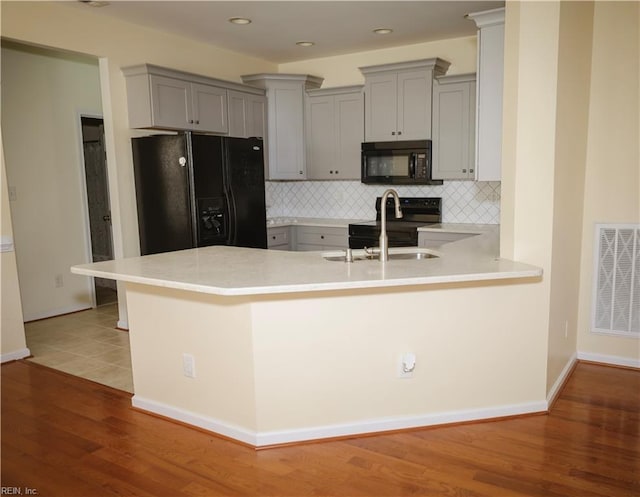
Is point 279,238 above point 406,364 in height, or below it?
above

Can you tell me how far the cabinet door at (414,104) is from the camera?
4.88 meters

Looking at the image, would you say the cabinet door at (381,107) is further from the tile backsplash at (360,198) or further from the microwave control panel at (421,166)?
the tile backsplash at (360,198)

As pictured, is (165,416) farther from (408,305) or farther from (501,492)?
(501,492)

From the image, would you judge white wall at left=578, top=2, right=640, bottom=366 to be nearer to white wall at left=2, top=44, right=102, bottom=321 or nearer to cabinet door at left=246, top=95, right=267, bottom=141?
cabinet door at left=246, top=95, right=267, bottom=141

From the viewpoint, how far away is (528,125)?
8.93ft

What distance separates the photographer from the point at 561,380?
3221 millimetres

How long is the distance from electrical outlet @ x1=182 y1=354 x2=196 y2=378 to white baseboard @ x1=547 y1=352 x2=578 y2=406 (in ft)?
6.44

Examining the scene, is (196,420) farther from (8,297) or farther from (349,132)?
(349,132)

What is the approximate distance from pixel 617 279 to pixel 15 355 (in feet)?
14.3

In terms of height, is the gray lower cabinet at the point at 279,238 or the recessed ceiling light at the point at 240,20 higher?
the recessed ceiling light at the point at 240,20

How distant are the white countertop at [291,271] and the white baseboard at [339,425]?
754mm

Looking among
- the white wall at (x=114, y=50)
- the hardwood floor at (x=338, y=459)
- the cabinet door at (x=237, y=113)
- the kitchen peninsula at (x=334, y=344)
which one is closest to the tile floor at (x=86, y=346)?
the white wall at (x=114, y=50)

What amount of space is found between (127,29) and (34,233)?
2189mm

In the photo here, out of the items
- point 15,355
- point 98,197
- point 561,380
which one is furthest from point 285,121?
point 561,380
